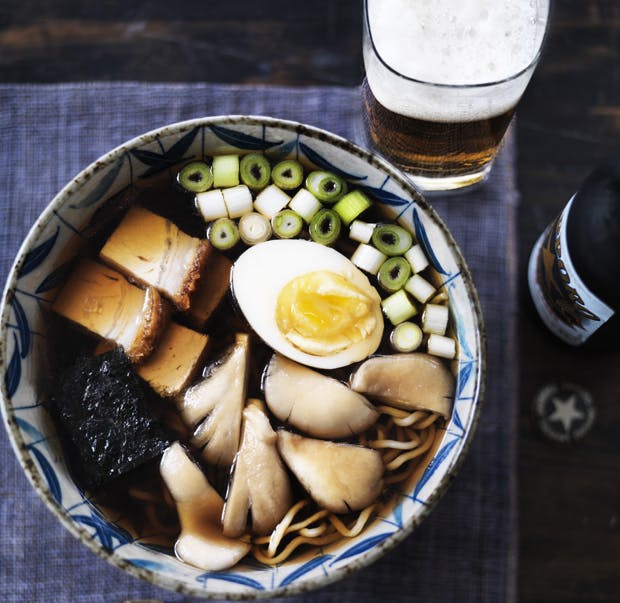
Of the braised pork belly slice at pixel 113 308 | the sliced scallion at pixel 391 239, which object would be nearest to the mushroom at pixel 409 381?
the sliced scallion at pixel 391 239

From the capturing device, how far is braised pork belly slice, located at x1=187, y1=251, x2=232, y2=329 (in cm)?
153

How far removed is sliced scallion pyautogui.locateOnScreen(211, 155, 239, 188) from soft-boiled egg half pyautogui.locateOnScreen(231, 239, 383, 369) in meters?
0.16

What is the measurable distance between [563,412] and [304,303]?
0.71 meters

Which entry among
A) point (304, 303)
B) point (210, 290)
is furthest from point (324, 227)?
point (210, 290)

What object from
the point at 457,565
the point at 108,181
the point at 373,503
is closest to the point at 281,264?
the point at 108,181

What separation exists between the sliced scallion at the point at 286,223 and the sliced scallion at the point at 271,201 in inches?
0.5

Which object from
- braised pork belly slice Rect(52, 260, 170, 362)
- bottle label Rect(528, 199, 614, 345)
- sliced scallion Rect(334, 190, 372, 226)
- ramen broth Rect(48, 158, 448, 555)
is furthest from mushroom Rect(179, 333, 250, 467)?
bottle label Rect(528, 199, 614, 345)

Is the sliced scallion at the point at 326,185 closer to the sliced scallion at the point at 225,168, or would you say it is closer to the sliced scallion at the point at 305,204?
the sliced scallion at the point at 305,204

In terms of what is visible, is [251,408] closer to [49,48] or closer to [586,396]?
[586,396]

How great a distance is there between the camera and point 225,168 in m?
1.52

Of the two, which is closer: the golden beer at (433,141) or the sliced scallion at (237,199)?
the golden beer at (433,141)

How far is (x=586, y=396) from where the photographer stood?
174cm

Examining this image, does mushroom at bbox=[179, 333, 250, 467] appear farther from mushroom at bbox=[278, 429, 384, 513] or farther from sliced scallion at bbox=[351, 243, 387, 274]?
sliced scallion at bbox=[351, 243, 387, 274]

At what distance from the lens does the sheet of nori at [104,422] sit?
145 centimetres
